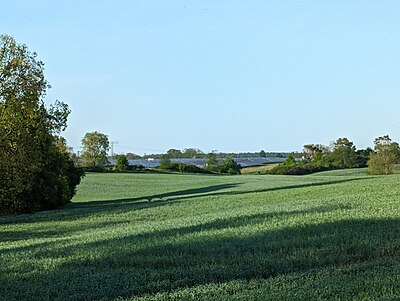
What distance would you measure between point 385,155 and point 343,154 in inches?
1075

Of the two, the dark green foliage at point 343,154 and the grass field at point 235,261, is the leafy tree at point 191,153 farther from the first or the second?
the grass field at point 235,261

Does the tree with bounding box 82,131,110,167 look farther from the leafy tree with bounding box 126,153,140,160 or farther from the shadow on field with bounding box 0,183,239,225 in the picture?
the shadow on field with bounding box 0,183,239,225

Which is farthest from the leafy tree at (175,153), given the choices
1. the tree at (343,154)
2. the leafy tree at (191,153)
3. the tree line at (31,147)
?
the tree line at (31,147)

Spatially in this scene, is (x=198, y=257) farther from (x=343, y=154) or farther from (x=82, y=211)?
(x=343, y=154)

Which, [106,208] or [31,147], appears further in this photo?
[106,208]

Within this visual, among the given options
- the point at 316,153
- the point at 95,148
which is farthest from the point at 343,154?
the point at 95,148

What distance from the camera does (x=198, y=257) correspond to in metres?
12.0

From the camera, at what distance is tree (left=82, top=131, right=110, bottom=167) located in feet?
404

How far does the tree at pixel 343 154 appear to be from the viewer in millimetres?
94438

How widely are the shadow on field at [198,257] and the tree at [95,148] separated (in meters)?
108

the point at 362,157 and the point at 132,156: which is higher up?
the point at 132,156

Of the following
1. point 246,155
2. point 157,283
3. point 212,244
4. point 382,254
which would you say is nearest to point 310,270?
point 382,254

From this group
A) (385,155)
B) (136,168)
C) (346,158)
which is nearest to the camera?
(385,155)

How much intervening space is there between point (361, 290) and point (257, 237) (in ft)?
21.0
